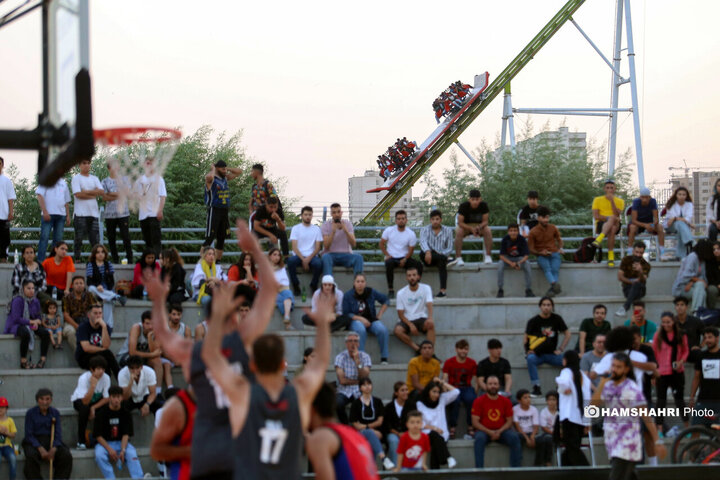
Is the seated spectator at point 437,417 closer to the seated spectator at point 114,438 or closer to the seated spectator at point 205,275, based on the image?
the seated spectator at point 114,438

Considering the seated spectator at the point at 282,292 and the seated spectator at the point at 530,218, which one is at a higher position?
the seated spectator at the point at 530,218

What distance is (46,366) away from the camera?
46.2 feet

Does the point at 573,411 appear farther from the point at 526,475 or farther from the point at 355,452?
the point at 355,452

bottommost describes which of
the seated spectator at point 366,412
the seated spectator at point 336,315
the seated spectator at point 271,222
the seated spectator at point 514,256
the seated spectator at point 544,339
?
the seated spectator at point 366,412

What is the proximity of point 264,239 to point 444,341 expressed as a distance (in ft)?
12.7

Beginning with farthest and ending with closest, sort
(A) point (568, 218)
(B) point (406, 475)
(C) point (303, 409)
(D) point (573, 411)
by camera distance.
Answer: (A) point (568, 218), (D) point (573, 411), (B) point (406, 475), (C) point (303, 409)

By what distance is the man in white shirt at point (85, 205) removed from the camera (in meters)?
15.7

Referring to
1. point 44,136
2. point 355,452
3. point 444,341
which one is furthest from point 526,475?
point 44,136

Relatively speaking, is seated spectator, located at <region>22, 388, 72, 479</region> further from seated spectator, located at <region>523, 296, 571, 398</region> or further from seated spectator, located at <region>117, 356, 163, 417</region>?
seated spectator, located at <region>523, 296, 571, 398</region>

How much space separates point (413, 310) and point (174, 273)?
12.4 feet

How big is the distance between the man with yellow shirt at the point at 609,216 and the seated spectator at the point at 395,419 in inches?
233

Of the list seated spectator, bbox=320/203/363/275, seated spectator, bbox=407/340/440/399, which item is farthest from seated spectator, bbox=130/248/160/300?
seated spectator, bbox=407/340/440/399

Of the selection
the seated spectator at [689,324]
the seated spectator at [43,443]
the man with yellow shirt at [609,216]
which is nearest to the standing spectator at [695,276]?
the seated spectator at [689,324]

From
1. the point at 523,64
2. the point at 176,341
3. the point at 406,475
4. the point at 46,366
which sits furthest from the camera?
the point at 523,64
